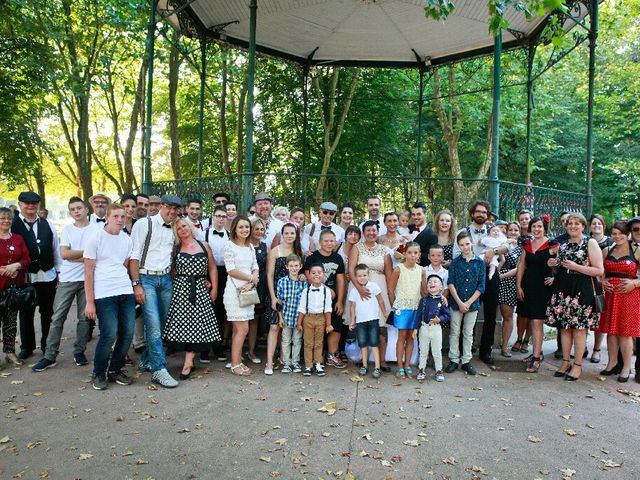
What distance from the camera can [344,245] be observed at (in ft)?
22.0

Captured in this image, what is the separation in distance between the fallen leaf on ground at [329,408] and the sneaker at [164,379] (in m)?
1.75

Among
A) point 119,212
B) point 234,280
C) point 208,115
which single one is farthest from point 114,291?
point 208,115

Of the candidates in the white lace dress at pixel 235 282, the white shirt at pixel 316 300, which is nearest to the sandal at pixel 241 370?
the white lace dress at pixel 235 282

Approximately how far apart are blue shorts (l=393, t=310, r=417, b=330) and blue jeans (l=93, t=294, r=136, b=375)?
3154mm

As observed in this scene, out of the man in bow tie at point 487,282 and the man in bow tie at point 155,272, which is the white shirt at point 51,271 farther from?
the man in bow tie at point 487,282

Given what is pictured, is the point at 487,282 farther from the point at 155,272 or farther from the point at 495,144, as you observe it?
the point at 155,272

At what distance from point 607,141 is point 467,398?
21868 mm

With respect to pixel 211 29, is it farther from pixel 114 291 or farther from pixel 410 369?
pixel 410 369

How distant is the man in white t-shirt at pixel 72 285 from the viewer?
594 cm

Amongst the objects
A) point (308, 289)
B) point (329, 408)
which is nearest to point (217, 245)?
point (308, 289)

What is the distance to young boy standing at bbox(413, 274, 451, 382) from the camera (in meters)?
5.88

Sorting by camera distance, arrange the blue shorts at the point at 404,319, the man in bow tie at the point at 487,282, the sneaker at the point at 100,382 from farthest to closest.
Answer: the man in bow tie at the point at 487,282, the blue shorts at the point at 404,319, the sneaker at the point at 100,382

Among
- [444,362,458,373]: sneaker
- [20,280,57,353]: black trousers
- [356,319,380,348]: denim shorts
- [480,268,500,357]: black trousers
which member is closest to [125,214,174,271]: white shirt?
[20,280,57,353]: black trousers

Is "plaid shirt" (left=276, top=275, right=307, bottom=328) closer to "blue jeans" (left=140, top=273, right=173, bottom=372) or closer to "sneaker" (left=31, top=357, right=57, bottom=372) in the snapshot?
"blue jeans" (left=140, top=273, right=173, bottom=372)
